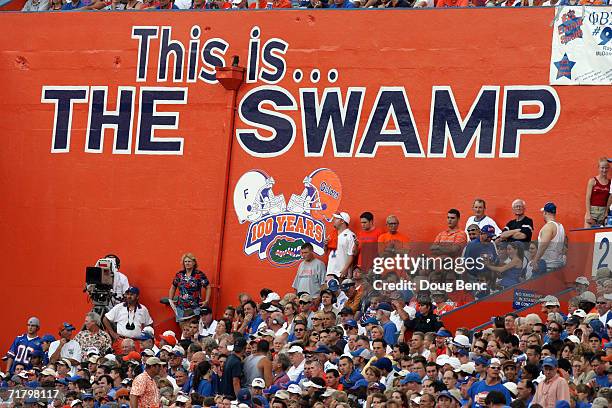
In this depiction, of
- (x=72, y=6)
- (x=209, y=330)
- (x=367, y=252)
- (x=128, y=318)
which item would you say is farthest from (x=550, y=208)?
(x=72, y=6)

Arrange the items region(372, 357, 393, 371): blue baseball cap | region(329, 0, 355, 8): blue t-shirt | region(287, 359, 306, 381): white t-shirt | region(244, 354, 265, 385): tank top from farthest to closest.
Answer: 1. region(329, 0, 355, 8): blue t-shirt
2. region(244, 354, 265, 385): tank top
3. region(287, 359, 306, 381): white t-shirt
4. region(372, 357, 393, 371): blue baseball cap

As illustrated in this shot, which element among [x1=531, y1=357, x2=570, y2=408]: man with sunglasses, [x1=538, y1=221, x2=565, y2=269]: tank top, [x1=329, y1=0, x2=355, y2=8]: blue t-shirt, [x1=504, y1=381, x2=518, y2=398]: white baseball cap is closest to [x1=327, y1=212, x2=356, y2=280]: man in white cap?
[x1=538, y1=221, x2=565, y2=269]: tank top

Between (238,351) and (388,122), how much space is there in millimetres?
6289

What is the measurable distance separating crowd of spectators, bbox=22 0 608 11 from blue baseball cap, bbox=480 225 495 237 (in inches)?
156

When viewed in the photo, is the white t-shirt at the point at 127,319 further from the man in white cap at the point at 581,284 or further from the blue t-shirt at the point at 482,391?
the blue t-shirt at the point at 482,391

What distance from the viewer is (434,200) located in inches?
942

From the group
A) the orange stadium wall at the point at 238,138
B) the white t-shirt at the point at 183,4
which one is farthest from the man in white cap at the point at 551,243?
the white t-shirt at the point at 183,4

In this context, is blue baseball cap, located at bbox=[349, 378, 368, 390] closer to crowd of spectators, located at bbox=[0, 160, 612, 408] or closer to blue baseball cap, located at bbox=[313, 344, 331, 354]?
crowd of spectators, located at bbox=[0, 160, 612, 408]

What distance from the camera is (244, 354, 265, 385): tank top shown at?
19.1 m

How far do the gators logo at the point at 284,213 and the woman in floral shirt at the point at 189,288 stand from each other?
0.95 metres

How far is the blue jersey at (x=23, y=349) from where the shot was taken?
931 inches

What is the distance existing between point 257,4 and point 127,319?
5763mm

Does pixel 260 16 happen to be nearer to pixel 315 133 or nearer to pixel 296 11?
pixel 296 11

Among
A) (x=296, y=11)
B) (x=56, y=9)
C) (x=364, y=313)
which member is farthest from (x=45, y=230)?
(x=364, y=313)
